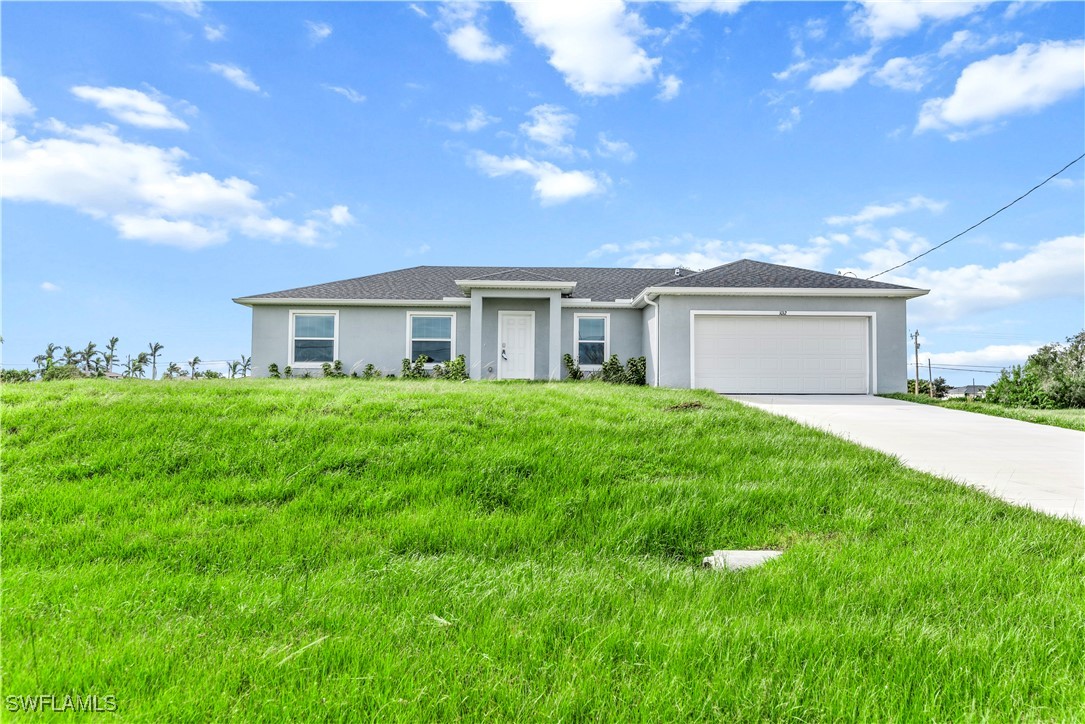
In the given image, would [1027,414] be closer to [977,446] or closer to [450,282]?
[977,446]

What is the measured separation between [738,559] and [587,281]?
51.1ft

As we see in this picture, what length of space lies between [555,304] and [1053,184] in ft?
38.4

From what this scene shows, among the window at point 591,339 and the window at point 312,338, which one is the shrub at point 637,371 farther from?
the window at point 312,338

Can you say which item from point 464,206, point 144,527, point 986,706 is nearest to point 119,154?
point 464,206

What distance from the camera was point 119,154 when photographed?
420 inches

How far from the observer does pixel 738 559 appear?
3.16 meters

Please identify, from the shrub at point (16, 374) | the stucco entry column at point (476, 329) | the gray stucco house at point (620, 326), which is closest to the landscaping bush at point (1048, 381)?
the gray stucco house at point (620, 326)

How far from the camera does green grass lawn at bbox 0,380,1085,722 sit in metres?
1.80

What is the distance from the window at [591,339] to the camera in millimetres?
15945

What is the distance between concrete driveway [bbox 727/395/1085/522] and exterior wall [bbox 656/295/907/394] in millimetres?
2765

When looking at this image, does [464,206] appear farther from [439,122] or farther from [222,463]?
[222,463]

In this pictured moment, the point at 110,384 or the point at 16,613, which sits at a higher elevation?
the point at 110,384

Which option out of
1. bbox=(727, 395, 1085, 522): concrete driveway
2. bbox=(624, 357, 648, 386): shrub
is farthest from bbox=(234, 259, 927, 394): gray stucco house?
bbox=(727, 395, 1085, 522): concrete driveway

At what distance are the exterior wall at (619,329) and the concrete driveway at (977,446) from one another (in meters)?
5.57
